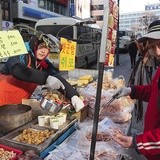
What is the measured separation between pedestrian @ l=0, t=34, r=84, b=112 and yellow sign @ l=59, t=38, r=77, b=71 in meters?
0.15

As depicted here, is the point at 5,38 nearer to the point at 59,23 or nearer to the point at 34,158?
the point at 34,158

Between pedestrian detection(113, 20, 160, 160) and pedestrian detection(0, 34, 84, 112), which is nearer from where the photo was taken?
pedestrian detection(113, 20, 160, 160)

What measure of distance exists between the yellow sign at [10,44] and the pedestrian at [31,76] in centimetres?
80

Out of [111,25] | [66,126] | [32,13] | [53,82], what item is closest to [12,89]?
[53,82]

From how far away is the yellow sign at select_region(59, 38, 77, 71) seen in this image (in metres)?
2.99

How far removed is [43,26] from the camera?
12953 mm

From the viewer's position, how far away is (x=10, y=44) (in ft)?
5.93

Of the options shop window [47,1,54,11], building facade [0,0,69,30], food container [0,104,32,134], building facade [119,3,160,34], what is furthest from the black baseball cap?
building facade [119,3,160,34]

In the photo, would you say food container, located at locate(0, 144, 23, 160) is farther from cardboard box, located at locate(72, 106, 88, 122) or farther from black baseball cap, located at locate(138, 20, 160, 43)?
black baseball cap, located at locate(138, 20, 160, 43)

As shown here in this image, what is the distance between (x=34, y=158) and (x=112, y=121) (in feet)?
4.16

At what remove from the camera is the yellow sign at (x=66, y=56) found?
2.99 m

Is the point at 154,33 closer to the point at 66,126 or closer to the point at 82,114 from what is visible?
the point at 66,126

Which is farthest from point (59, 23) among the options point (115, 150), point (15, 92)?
point (115, 150)

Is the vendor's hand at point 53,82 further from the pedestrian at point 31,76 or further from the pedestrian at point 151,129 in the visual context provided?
the pedestrian at point 151,129
